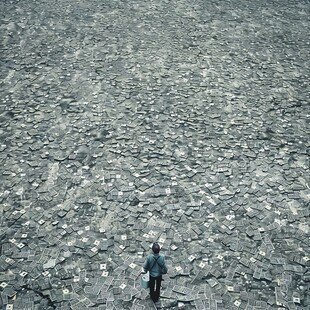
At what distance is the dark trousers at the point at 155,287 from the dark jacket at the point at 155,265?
0.16m

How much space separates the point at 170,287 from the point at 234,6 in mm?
18885

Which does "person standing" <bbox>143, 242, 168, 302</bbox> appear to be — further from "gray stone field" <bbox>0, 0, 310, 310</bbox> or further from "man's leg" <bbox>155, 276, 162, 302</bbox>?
"gray stone field" <bbox>0, 0, 310, 310</bbox>

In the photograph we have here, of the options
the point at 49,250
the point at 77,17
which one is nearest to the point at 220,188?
the point at 49,250

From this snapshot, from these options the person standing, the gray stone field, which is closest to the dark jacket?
the person standing

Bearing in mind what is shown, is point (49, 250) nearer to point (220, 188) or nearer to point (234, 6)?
point (220, 188)

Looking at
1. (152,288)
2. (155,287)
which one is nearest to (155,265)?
(152,288)

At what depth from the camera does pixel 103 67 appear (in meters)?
14.7

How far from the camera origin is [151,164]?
10.2 metres

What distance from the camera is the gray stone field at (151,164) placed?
7.30 meters

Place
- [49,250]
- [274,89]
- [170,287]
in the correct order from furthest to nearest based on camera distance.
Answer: [274,89]
[49,250]
[170,287]

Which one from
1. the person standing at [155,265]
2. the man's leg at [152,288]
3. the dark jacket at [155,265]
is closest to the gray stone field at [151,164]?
the man's leg at [152,288]

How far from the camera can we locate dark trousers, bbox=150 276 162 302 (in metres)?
6.54

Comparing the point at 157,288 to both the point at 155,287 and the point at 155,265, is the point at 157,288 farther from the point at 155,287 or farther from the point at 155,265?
the point at 155,265

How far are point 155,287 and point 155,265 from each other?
2.92 feet
